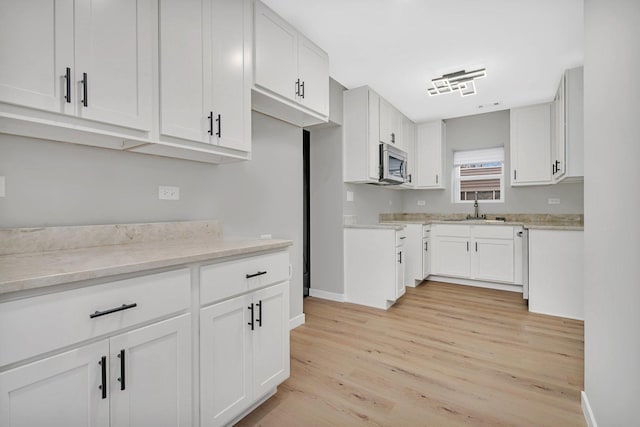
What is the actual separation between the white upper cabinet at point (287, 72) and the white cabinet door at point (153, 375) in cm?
153

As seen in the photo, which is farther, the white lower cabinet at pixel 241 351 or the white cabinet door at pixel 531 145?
the white cabinet door at pixel 531 145

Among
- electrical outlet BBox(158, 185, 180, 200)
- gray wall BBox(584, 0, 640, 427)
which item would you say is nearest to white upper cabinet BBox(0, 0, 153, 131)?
electrical outlet BBox(158, 185, 180, 200)

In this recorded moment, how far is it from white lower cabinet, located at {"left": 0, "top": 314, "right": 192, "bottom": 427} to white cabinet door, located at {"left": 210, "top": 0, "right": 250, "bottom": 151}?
1071 mm

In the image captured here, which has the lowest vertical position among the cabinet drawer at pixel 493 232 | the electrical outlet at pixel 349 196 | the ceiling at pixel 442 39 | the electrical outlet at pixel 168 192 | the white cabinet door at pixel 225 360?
the white cabinet door at pixel 225 360

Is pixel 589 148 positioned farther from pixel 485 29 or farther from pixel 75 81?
pixel 75 81

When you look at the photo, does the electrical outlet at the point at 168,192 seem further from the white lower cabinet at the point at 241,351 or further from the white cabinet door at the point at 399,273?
the white cabinet door at the point at 399,273

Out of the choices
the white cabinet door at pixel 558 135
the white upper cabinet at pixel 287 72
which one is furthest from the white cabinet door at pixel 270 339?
the white cabinet door at pixel 558 135

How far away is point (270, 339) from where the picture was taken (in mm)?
1674

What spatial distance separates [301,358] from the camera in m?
2.28

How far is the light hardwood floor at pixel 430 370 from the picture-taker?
166 centimetres

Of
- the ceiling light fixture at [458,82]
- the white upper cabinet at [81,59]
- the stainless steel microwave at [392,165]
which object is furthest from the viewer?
the stainless steel microwave at [392,165]

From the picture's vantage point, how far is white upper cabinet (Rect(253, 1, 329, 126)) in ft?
6.75

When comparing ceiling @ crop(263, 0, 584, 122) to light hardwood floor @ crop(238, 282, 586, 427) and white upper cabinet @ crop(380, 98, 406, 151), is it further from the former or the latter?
light hardwood floor @ crop(238, 282, 586, 427)

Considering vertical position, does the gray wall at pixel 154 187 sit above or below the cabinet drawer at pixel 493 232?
above
